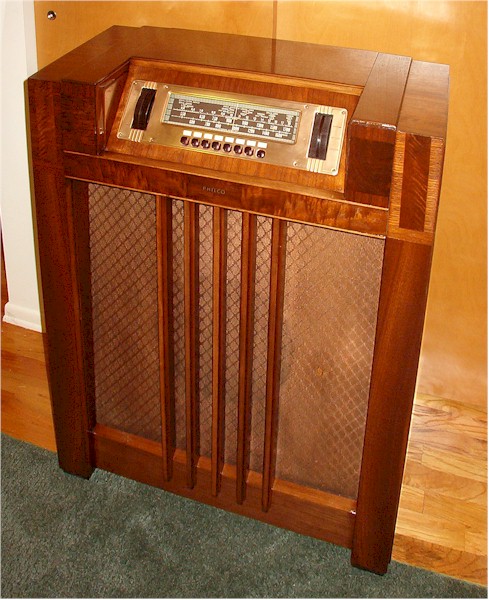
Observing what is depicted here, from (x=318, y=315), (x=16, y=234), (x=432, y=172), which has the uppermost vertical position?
(x=432, y=172)

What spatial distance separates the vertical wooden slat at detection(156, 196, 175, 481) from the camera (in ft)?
5.18

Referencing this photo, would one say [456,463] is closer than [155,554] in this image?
No

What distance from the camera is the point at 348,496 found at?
176cm

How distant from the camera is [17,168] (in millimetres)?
2209

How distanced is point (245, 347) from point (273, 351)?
57 mm

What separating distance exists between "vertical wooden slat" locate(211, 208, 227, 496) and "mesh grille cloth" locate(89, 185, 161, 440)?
0.48 ft

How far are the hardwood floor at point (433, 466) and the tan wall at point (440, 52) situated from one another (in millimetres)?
102

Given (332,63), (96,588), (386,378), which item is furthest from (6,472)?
(332,63)

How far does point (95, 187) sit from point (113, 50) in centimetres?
27

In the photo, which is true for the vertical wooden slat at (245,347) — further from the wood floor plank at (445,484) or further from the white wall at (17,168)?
the white wall at (17,168)

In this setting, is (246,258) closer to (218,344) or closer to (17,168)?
(218,344)

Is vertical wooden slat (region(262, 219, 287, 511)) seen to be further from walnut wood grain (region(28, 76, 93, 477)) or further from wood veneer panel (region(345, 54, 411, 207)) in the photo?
walnut wood grain (region(28, 76, 93, 477))

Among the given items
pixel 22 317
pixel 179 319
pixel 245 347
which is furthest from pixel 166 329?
pixel 22 317

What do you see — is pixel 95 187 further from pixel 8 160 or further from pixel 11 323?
pixel 11 323
